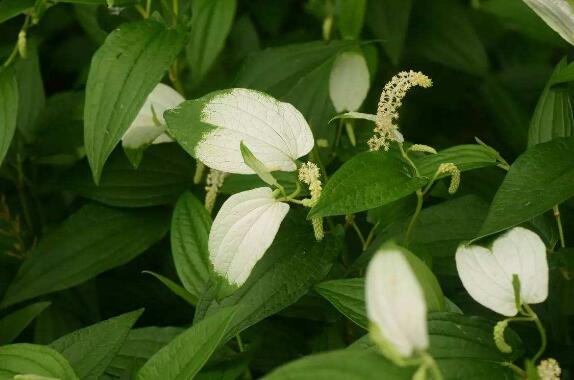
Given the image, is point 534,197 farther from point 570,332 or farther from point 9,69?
point 9,69

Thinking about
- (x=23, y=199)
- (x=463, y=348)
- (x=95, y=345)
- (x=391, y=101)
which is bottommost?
(x=23, y=199)

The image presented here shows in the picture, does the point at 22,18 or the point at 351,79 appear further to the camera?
the point at 22,18

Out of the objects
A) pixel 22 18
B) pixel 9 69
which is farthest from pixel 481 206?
pixel 22 18

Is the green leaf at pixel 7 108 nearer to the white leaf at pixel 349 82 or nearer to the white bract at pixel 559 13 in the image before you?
the white leaf at pixel 349 82

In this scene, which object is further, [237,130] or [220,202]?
[220,202]

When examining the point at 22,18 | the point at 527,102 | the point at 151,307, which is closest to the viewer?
the point at 151,307

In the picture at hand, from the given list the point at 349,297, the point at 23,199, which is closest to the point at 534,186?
the point at 349,297

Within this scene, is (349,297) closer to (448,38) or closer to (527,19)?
(527,19)

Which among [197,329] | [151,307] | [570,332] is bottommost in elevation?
[151,307]
